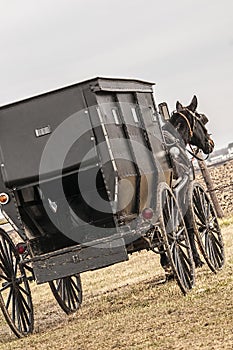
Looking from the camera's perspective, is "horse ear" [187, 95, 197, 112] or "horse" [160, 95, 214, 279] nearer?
"horse" [160, 95, 214, 279]

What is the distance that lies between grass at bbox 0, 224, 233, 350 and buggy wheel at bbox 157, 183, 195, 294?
20cm

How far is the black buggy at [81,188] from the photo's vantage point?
1170cm

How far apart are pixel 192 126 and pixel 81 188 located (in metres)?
4.62

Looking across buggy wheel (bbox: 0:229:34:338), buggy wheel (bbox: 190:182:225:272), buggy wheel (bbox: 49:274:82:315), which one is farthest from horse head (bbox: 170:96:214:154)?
buggy wheel (bbox: 0:229:34:338)

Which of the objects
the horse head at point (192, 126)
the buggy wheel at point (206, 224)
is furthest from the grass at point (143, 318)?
the horse head at point (192, 126)

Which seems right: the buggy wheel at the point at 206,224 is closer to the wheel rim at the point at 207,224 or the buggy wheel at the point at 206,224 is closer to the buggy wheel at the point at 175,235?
the wheel rim at the point at 207,224

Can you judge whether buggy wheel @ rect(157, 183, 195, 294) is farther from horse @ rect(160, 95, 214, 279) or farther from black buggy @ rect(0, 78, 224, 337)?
horse @ rect(160, 95, 214, 279)

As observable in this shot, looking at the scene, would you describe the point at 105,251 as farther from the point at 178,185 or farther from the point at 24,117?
the point at 178,185

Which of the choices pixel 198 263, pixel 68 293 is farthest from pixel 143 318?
pixel 198 263

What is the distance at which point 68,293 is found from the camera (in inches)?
580

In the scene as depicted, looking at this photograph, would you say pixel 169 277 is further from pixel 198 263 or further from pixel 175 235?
pixel 175 235

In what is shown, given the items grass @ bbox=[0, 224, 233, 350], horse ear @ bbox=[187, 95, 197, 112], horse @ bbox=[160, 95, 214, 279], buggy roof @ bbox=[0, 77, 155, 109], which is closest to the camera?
grass @ bbox=[0, 224, 233, 350]

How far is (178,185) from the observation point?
573 inches

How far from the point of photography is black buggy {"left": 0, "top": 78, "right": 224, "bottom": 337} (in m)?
11.7
